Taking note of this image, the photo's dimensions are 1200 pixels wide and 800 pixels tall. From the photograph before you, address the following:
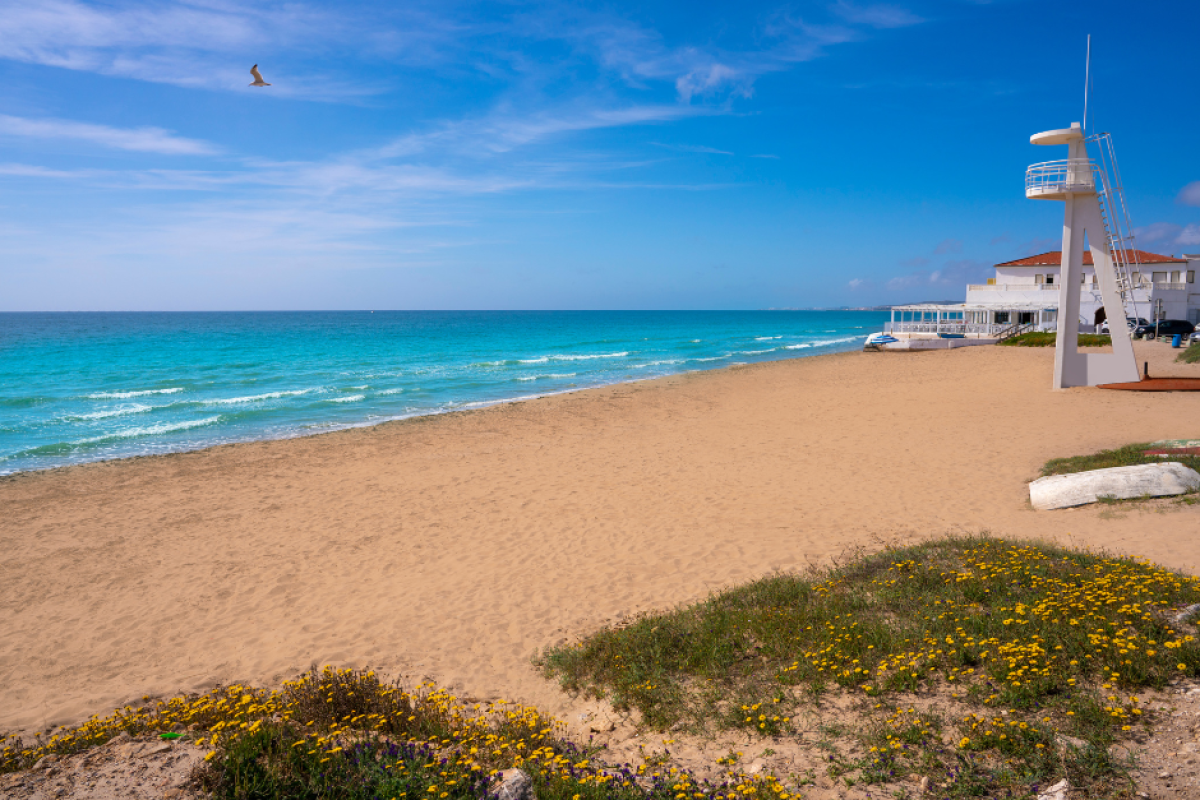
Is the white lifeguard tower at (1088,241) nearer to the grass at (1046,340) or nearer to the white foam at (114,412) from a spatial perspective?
the grass at (1046,340)

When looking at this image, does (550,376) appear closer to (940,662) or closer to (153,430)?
(153,430)

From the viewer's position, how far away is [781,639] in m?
5.91

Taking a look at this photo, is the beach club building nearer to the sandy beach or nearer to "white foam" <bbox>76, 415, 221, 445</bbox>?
the sandy beach

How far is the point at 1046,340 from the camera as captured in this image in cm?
4031

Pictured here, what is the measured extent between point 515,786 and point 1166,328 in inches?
2089

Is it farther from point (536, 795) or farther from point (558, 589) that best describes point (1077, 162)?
point (536, 795)

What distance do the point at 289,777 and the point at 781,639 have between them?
13.1 ft

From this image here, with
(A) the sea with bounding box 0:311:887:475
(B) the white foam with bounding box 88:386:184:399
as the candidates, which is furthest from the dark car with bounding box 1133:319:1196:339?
(B) the white foam with bounding box 88:386:184:399

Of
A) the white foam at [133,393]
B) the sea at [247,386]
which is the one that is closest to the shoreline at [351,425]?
the sea at [247,386]

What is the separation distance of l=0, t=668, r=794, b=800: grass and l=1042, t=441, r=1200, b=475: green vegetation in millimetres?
10532

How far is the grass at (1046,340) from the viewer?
37487mm

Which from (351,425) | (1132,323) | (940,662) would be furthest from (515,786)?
(1132,323)

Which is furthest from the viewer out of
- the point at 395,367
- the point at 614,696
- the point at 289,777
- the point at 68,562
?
the point at 395,367

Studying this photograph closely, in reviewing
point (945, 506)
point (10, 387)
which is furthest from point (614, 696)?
point (10, 387)
